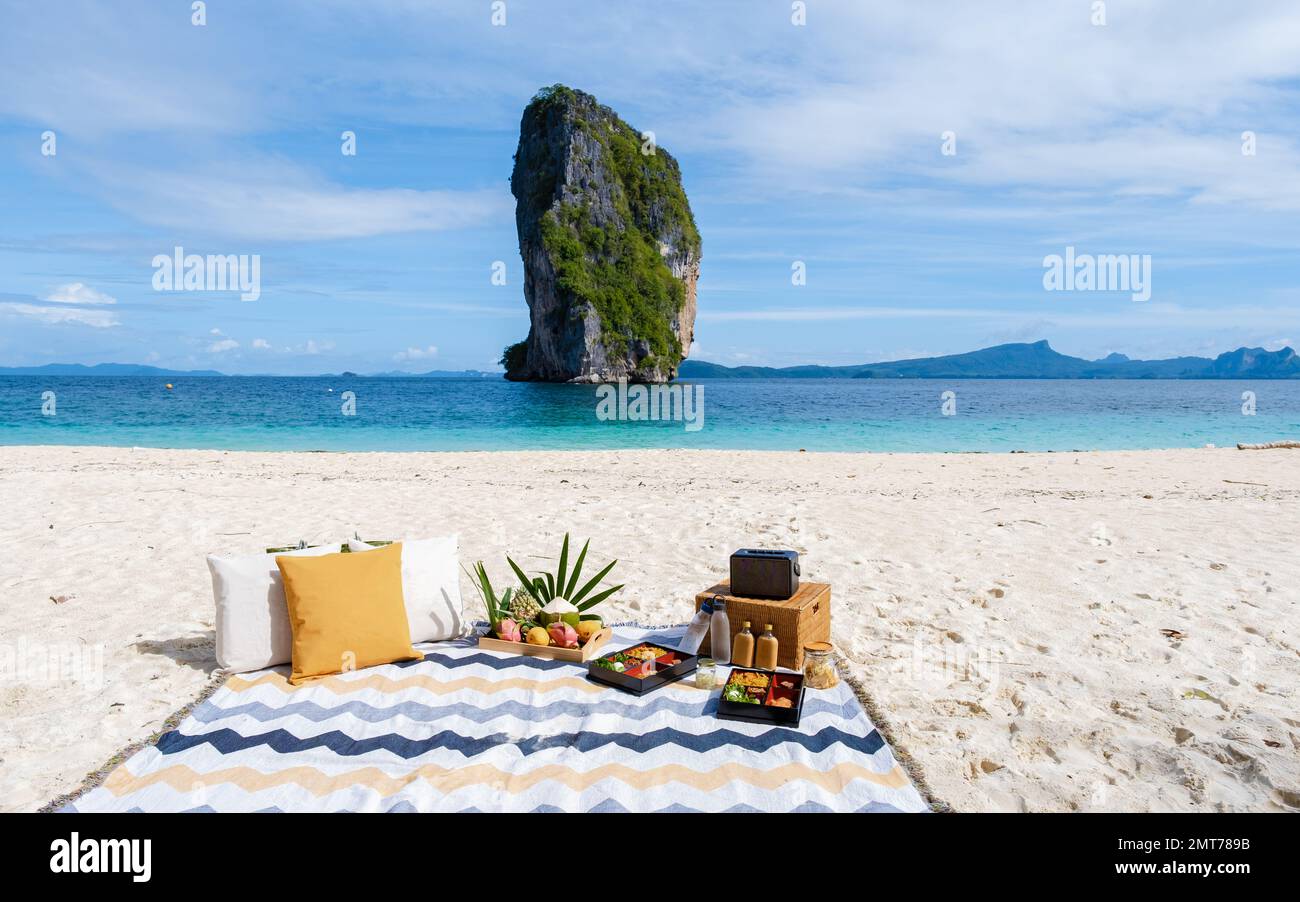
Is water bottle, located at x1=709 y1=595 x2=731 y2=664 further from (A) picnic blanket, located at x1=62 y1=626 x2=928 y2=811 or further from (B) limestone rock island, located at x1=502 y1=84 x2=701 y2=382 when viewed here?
Result: (B) limestone rock island, located at x1=502 y1=84 x2=701 y2=382

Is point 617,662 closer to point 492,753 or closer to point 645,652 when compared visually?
point 645,652

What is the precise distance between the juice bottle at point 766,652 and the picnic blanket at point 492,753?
35 centimetres

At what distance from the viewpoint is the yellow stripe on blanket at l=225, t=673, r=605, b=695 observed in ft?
14.2

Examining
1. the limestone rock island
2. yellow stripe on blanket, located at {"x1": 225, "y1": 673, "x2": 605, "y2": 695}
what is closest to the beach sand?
yellow stripe on blanket, located at {"x1": 225, "y1": 673, "x2": 605, "y2": 695}

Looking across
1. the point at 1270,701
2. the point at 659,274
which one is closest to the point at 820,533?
the point at 1270,701

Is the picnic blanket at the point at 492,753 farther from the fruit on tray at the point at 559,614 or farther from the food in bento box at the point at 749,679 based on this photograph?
the fruit on tray at the point at 559,614

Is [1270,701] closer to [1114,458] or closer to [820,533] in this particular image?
[820,533]

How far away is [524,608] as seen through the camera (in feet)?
17.1

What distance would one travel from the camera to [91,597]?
242 inches

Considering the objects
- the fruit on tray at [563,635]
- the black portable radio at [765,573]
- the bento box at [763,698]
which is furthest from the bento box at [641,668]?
the black portable radio at [765,573]

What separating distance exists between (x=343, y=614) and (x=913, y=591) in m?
4.38

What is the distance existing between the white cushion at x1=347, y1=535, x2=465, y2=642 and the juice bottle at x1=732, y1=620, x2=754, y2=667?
6.02ft

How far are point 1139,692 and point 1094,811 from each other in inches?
57.9

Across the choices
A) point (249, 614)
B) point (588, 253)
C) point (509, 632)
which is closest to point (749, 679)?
Result: point (509, 632)
